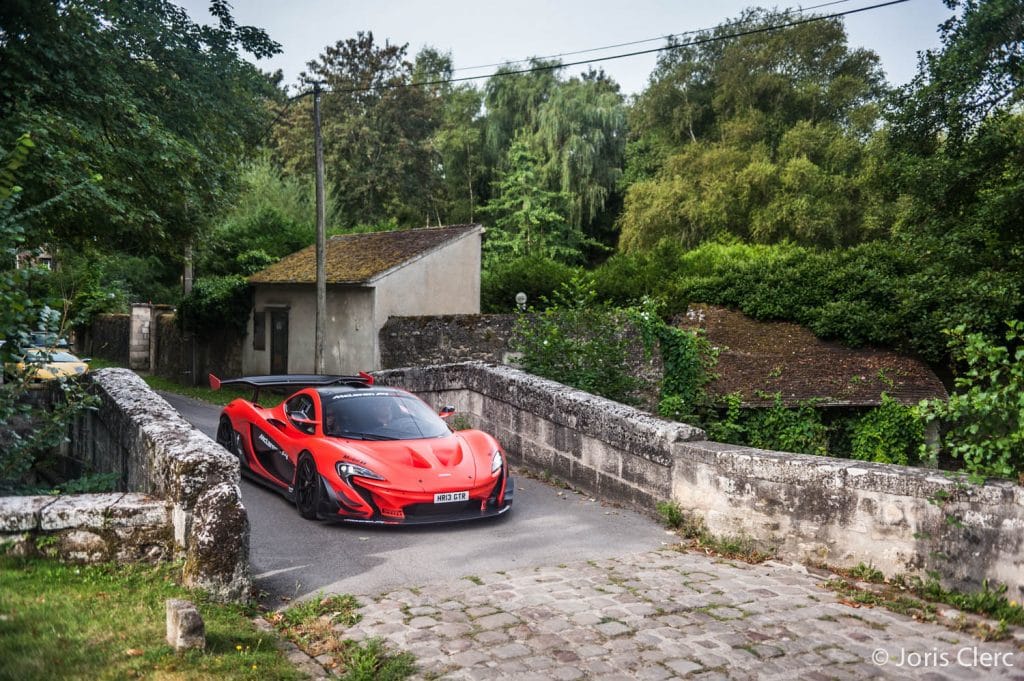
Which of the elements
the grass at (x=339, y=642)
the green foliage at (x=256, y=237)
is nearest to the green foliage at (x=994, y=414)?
the grass at (x=339, y=642)

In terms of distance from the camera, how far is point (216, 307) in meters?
28.8

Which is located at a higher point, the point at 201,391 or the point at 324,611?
the point at 324,611

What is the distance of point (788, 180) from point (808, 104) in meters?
6.03

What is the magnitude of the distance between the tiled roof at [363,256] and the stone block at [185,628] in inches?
A: 754

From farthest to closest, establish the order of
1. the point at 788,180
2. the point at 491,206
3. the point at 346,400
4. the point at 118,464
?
the point at 491,206 → the point at 788,180 → the point at 346,400 → the point at 118,464

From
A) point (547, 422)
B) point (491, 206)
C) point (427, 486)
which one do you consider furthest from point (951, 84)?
point (491, 206)

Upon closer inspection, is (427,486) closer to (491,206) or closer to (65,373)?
(65,373)

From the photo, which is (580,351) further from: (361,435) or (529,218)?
(529,218)

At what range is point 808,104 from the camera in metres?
40.0

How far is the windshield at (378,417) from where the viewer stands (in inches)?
337

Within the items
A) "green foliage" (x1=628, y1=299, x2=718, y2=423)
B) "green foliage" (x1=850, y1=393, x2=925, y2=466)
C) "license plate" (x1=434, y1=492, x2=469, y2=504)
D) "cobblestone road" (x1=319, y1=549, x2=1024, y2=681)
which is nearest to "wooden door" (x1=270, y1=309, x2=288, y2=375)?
"green foliage" (x1=628, y1=299, x2=718, y2=423)

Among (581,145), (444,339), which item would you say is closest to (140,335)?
(444,339)

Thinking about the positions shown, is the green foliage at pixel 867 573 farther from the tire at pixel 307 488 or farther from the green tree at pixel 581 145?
the green tree at pixel 581 145

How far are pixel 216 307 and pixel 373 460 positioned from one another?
22.8 meters
